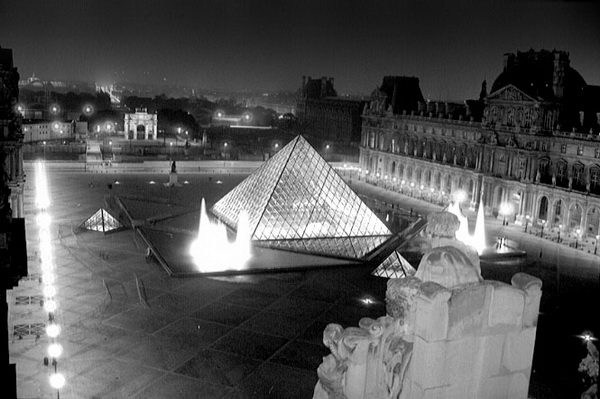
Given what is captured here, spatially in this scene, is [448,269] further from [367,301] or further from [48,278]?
[48,278]

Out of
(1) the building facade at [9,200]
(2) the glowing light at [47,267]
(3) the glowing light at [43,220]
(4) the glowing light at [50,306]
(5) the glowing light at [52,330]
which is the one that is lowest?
(5) the glowing light at [52,330]

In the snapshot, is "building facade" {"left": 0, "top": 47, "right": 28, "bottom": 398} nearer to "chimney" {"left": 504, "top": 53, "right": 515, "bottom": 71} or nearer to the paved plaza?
the paved plaza

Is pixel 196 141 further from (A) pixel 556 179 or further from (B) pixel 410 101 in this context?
(A) pixel 556 179

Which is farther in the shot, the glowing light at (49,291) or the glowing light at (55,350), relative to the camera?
the glowing light at (49,291)

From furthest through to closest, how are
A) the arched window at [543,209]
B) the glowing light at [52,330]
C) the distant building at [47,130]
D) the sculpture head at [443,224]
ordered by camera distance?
the distant building at [47,130], the arched window at [543,209], the glowing light at [52,330], the sculpture head at [443,224]

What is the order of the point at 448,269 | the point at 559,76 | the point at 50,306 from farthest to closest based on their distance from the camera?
the point at 559,76 < the point at 50,306 < the point at 448,269

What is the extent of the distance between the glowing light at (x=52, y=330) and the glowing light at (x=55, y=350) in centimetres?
69

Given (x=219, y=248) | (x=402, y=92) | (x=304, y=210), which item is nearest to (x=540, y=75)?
(x=402, y=92)

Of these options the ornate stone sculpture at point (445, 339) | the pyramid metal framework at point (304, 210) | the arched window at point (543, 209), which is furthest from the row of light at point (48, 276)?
the arched window at point (543, 209)

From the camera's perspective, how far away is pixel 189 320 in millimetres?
19125

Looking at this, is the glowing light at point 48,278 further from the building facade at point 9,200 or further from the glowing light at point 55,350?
the glowing light at point 55,350

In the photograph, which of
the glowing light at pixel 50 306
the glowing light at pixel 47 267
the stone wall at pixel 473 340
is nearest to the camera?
the stone wall at pixel 473 340

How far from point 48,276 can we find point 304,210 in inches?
509

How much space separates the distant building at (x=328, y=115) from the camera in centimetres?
8894
